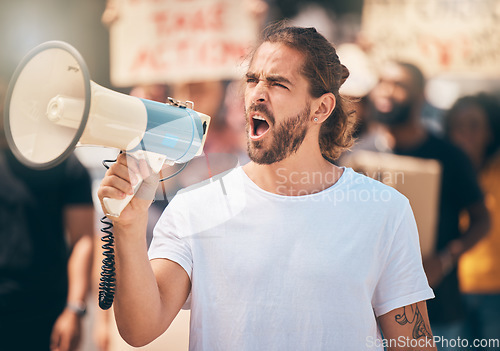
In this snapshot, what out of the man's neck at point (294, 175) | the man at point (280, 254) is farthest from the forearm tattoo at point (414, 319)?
the man's neck at point (294, 175)

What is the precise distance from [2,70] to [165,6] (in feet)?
6.24

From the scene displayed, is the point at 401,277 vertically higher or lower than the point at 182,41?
lower

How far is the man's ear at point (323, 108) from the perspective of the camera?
2.33 meters

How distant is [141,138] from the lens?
1.84 metres

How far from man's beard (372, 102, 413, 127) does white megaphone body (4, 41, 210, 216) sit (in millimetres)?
2490

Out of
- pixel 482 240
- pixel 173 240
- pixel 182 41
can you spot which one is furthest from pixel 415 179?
pixel 173 240

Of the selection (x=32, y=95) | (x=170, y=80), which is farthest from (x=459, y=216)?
(x=32, y=95)

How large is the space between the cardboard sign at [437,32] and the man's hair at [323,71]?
2459mm

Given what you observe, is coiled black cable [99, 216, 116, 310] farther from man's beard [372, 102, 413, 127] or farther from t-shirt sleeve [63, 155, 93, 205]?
man's beard [372, 102, 413, 127]

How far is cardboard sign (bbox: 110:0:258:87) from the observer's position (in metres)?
4.41

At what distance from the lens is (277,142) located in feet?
7.23

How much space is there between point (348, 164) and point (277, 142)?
1.77m

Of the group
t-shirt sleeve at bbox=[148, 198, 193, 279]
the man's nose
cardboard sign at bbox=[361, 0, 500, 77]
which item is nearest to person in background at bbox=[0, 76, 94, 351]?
t-shirt sleeve at bbox=[148, 198, 193, 279]

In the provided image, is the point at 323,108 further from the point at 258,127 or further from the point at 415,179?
the point at 415,179
